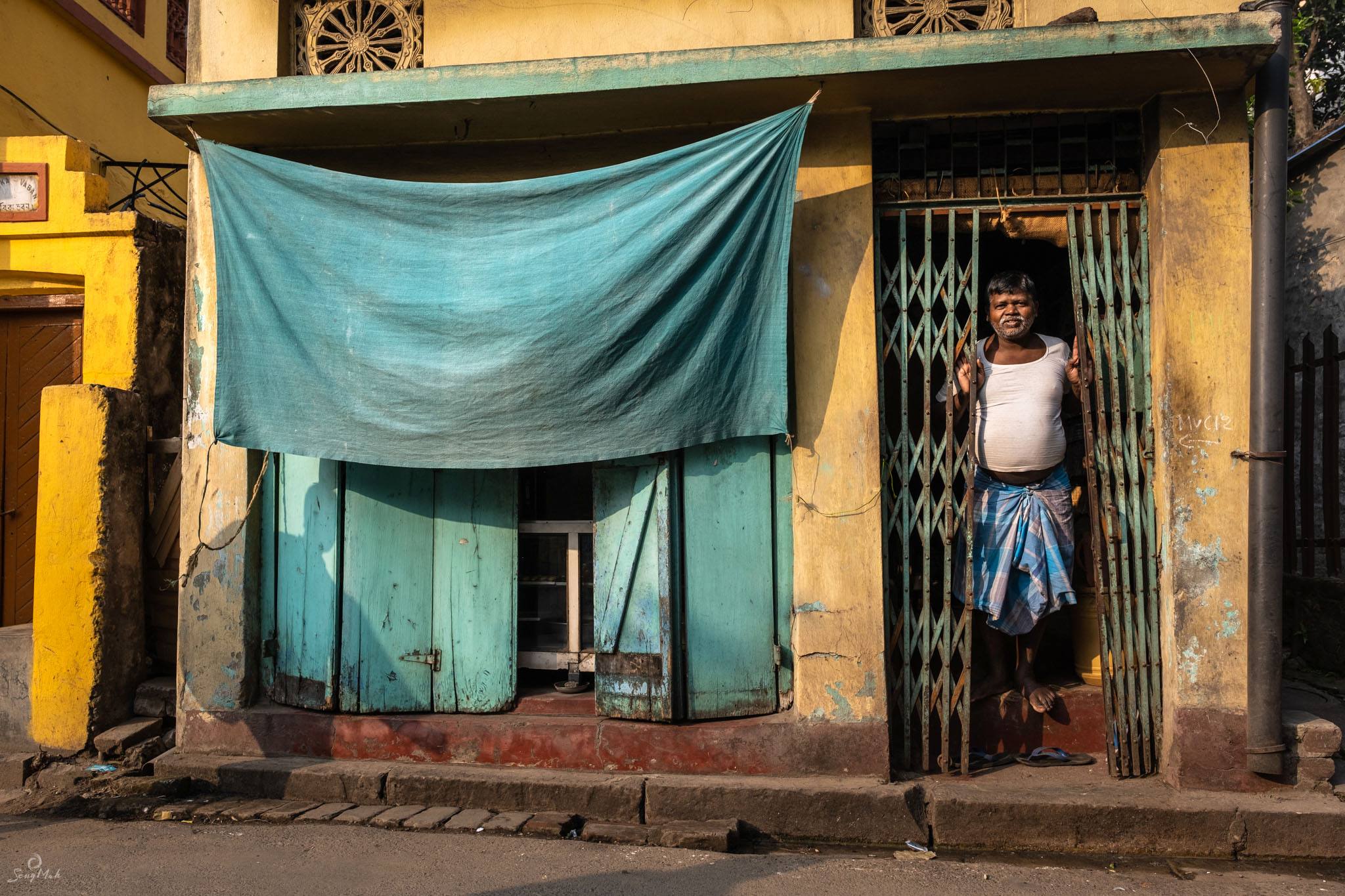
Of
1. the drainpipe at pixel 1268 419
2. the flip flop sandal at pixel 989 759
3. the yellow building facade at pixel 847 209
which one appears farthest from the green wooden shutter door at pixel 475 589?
the drainpipe at pixel 1268 419

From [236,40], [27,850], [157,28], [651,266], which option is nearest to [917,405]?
[651,266]

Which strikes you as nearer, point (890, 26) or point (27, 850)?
point (27, 850)

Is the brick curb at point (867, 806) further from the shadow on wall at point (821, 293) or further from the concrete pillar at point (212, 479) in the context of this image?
the shadow on wall at point (821, 293)

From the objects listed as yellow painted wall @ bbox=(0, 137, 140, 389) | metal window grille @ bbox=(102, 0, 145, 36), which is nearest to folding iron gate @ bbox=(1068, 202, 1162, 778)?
yellow painted wall @ bbox=(0, 137, 140, 389)

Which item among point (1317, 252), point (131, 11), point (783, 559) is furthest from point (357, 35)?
point (1317, 252)

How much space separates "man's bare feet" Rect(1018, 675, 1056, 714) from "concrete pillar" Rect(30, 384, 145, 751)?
16.5 feet

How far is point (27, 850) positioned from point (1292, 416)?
7885mm

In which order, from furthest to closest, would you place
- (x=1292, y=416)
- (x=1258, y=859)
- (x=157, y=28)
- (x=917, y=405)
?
(x=157, y=28), (x=1292, y=416), (x=917, y=405), (x=1258, y=859)

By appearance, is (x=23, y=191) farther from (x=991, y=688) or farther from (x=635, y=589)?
(x=991, y=688)

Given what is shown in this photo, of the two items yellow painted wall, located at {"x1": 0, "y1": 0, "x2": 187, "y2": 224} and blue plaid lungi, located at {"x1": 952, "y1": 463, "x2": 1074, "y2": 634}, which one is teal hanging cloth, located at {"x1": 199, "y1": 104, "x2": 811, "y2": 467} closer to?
blue plaid lungi, located at {"x1": 952, "y1": 463, "x2": 1074, "y2": 634}

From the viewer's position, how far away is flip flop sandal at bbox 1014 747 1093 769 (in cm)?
416

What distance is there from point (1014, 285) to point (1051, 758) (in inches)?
93.5

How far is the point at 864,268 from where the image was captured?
13.7 ft

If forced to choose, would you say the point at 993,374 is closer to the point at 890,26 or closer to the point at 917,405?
the point at 917,405
